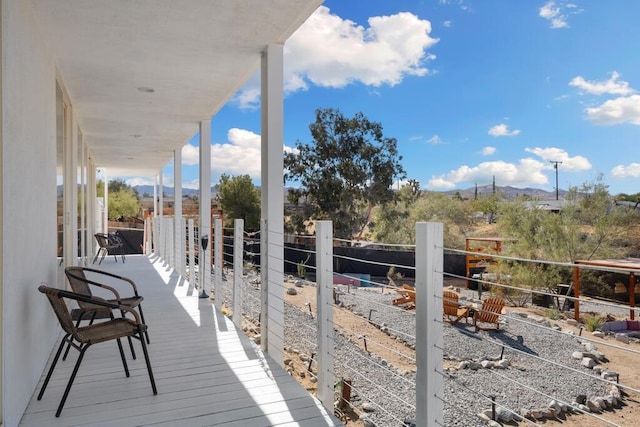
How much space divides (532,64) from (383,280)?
91.7 ft

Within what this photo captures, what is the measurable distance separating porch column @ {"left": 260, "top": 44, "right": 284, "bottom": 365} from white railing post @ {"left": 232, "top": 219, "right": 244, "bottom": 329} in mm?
318

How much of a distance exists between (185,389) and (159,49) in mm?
2863

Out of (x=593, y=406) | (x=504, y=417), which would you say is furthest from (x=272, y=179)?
(x=593, y=406)

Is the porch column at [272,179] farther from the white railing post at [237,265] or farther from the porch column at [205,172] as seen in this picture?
the porch column at [205,172]

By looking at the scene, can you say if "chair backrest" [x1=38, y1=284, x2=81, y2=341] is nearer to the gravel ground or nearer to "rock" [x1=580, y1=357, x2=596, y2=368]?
the gravel ground

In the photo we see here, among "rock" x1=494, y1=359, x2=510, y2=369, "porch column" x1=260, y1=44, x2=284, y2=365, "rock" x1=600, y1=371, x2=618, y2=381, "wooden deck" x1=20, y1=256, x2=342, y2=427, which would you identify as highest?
"porch column" x1=260, y1=44, x2=284, y2=365

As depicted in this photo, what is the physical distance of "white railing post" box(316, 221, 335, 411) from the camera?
237 centimetres

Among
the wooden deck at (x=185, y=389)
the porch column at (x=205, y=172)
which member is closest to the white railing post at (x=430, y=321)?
the wooden deck at (x=185, y=389)

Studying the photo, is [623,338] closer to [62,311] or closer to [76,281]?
[76,281]

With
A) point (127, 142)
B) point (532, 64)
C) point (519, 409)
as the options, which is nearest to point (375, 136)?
point (127, 142)

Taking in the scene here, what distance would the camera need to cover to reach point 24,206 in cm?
238

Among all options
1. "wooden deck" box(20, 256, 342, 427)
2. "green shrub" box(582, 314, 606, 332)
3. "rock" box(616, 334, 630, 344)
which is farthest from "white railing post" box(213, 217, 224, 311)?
"green shrub" box(582, 314, 606, 332)

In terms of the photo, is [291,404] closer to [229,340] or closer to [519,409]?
[229,340]

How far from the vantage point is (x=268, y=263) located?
11.5ft
